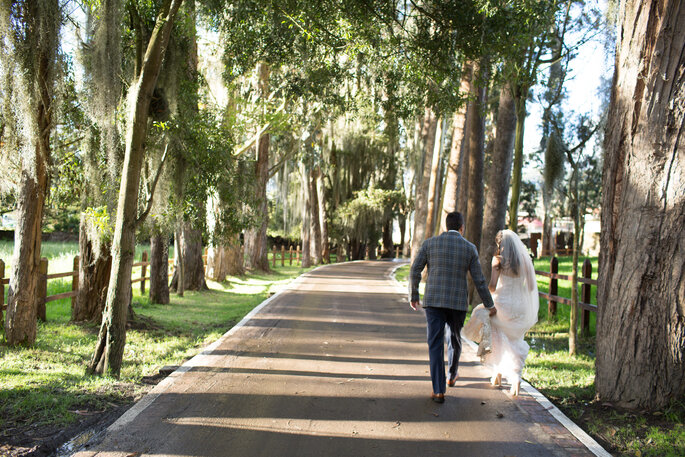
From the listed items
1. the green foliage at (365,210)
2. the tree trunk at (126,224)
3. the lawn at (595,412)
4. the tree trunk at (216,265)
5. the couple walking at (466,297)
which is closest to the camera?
the lawn at (595,412)

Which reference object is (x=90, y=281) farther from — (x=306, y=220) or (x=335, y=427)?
(x=306, y=220)

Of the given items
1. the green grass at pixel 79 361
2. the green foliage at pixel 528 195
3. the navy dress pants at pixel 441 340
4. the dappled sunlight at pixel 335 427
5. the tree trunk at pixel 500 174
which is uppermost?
the green foliage at pixel 528 195

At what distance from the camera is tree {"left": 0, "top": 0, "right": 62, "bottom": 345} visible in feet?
24.0

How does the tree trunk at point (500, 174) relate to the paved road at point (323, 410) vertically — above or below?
above

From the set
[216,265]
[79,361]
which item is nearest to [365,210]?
[216,265]

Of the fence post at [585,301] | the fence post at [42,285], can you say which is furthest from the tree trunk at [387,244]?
the fence post at [42,285]

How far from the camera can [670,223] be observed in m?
5.66

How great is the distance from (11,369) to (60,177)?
4.57 meters

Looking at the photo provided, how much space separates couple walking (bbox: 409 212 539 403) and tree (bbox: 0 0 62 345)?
5179mm

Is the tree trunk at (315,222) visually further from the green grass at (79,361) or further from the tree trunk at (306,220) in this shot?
the green grass at (79,361)

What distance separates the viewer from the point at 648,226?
227 inches

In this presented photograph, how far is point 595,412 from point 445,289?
73.0 inches

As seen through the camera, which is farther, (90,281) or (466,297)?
(90,281)

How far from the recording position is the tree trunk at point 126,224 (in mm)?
6973
